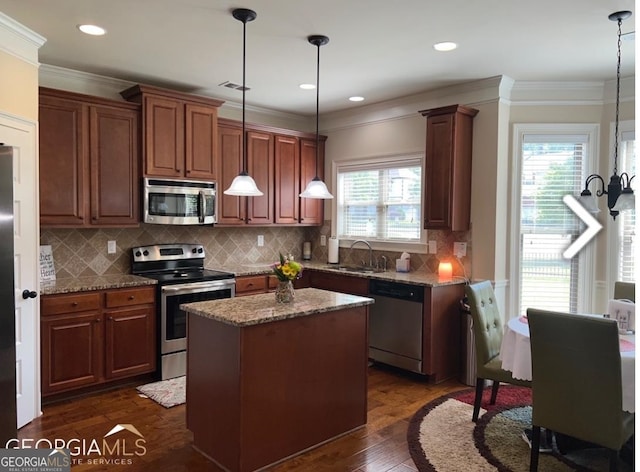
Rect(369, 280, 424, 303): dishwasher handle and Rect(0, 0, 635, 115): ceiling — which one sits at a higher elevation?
Rect(0, 0, 635, 115): ceiling

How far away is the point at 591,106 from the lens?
4.26m

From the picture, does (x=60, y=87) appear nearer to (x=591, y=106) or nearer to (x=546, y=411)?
(x=546, y=411)

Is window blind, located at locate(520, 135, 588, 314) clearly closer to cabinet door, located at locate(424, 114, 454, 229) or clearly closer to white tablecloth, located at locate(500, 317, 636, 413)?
cabinet door, located at locate(424, 114, 454, 229)

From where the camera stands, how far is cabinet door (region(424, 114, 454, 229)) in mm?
4328

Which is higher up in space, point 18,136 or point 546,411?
point 18,136

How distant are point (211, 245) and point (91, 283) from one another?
151 cm

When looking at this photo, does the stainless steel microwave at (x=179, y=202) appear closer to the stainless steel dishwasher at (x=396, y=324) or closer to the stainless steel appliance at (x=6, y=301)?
the stainless steel appliance at (x=6, y=301)

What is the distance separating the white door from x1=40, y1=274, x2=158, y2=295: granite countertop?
0.77ft

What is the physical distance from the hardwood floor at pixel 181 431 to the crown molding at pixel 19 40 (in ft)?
8.23

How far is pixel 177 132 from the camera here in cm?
442

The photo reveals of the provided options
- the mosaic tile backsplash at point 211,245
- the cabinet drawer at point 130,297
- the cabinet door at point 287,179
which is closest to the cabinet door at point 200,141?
the mosaic tile backsplash at point 211,245

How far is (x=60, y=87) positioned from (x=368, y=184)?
3.18 meters

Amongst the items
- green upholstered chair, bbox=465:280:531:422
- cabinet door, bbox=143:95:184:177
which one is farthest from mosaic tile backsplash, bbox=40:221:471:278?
green upholstered chair, bbox=465:280:531:422

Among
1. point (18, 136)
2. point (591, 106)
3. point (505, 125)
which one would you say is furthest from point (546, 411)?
point (18, 136)
